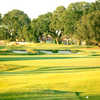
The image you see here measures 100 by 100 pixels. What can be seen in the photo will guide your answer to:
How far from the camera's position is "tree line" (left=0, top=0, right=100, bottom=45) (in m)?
49.0

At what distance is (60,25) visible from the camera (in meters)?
68.0

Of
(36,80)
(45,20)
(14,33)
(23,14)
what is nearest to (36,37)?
(45,20)

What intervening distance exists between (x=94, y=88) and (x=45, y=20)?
68790mm

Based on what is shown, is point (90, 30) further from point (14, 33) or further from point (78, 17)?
point (14, 33)

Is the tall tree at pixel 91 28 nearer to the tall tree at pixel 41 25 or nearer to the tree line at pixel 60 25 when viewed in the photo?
the tree line at pixel 60 25

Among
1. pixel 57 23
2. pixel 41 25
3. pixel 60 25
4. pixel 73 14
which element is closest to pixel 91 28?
pixel 73 14

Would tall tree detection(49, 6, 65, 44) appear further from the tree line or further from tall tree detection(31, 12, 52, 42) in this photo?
tall tree detection(31, 12, 52, 42)

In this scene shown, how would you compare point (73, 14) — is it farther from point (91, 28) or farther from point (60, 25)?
point (91, 28)

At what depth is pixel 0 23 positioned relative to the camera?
90312 mm

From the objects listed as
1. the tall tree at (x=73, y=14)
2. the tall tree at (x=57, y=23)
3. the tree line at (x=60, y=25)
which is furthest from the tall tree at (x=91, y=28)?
the tall tree at (x=57, y=23)

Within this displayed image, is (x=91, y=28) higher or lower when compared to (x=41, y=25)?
lower

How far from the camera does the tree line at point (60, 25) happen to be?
1928 inches

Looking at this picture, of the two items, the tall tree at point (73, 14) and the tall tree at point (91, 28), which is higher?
the tall tree at point (73, 14)

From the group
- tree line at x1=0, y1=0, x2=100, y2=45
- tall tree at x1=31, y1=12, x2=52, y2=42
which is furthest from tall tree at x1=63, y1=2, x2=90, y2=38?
tall tree at x1=31, y1=12, x2=52, y2=42
